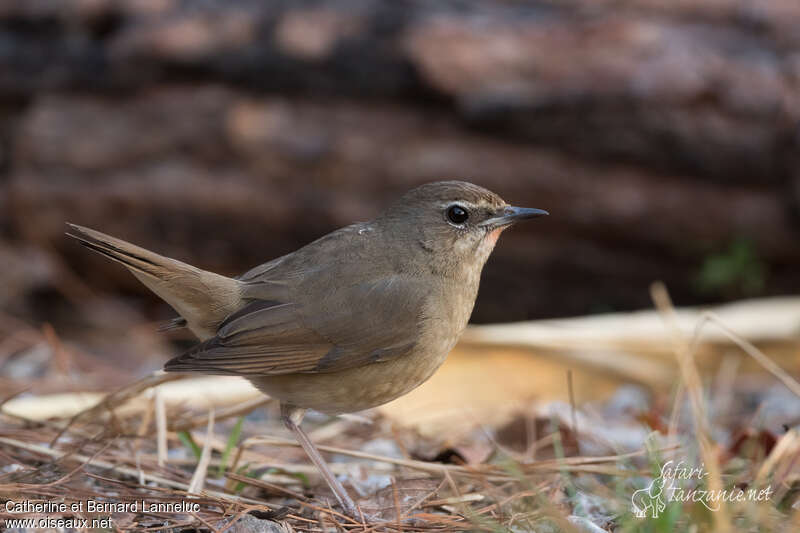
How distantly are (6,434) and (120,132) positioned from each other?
10.8 feet

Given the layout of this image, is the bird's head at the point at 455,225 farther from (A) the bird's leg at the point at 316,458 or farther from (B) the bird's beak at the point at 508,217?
(A) the bird's leg at the point at 316,458

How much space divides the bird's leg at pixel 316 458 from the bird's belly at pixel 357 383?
0.37 feet

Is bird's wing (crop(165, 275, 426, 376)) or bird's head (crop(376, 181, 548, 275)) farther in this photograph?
bird's head (crop(376, 181, 548, 275))

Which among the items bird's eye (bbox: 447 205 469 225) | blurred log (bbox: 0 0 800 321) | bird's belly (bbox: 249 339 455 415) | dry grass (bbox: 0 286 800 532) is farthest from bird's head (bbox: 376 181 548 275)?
blurred log (bbox: 0 0 800 321)

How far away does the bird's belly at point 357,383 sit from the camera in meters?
3.79

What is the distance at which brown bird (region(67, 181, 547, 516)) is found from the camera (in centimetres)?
377

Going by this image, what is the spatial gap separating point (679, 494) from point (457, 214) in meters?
1.66

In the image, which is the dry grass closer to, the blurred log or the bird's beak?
the bird's beak

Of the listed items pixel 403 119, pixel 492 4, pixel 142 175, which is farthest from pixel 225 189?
pixel 492 4

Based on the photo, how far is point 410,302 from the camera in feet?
12.9

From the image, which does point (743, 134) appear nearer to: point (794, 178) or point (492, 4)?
point (794, 178)

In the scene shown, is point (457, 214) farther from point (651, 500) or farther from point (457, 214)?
point (651, 500)

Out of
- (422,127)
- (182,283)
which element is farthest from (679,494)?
(422,127)

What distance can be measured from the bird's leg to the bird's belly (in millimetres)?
112
